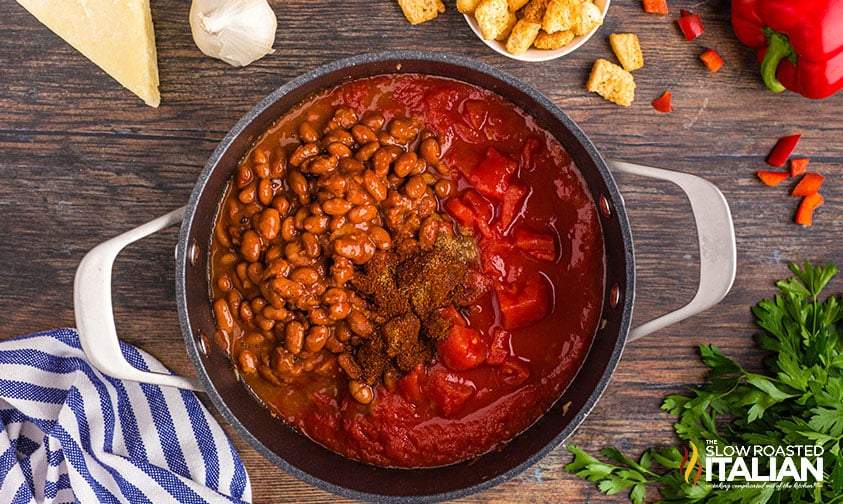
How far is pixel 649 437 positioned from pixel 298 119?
1.71 m

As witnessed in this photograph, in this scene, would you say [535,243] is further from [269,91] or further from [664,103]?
[269,91]

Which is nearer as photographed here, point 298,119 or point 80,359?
point 298,119

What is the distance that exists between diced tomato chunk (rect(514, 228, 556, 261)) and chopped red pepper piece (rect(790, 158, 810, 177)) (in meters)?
0.99

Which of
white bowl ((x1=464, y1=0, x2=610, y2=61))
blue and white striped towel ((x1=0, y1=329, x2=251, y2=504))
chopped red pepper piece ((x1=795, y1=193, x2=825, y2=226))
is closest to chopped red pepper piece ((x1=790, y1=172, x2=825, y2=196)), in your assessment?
chopped red pepper piece ((x1=795, y1=193, x2=825, y2=226))

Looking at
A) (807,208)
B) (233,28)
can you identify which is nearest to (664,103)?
(807,208)

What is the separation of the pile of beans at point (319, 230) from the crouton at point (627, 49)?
0.74m

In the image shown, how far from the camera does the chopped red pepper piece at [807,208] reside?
2568mm

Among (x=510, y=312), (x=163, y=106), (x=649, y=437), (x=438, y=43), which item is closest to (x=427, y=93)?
(x=438, y=43)

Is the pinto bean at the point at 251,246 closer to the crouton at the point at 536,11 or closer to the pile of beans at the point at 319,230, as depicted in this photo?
the pile of beans at the point at 319,230

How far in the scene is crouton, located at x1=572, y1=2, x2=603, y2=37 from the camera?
2283mm

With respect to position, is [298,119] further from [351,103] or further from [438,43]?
[438,43]

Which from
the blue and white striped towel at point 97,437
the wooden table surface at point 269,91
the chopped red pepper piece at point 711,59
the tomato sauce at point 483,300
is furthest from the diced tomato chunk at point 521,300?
the blue and white striped towel at point 97,437

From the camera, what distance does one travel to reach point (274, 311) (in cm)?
221

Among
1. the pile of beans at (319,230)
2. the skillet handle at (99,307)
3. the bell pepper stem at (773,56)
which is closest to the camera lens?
the skillet handle at (99,307)
